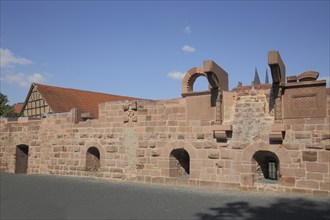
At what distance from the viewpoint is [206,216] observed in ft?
19.0

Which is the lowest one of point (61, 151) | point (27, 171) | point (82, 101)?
point (27, 171)

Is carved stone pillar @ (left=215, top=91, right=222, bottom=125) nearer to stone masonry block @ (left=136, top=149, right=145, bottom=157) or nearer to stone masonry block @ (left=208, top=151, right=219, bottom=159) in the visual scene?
stone masonry block @ (left=208, top=151, right=219, bottom=159)

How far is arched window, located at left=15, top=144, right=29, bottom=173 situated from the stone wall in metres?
1.43

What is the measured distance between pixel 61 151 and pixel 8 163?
3882 millimetres

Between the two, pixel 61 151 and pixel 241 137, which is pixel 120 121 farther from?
pixel 241 137

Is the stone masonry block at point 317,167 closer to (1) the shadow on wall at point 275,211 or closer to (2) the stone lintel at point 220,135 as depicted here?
(1) the shadow on wall at point 275,211

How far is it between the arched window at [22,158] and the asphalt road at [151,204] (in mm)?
5604

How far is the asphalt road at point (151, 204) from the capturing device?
5945 mm

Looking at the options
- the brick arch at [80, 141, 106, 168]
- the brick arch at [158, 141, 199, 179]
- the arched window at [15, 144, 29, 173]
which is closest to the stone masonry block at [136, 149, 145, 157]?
the brick arch at [158, 141, 199, 179]

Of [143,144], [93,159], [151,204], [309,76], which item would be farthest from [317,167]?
[93,159]

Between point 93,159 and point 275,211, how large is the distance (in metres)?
7.70

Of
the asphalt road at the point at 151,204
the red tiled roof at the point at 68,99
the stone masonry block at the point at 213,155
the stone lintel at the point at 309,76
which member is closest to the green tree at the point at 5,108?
the red tiled roof at the point at 68,99

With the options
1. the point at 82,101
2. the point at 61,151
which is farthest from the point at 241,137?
the point at 82,101

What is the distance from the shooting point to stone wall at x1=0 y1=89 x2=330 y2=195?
782 centimetres
